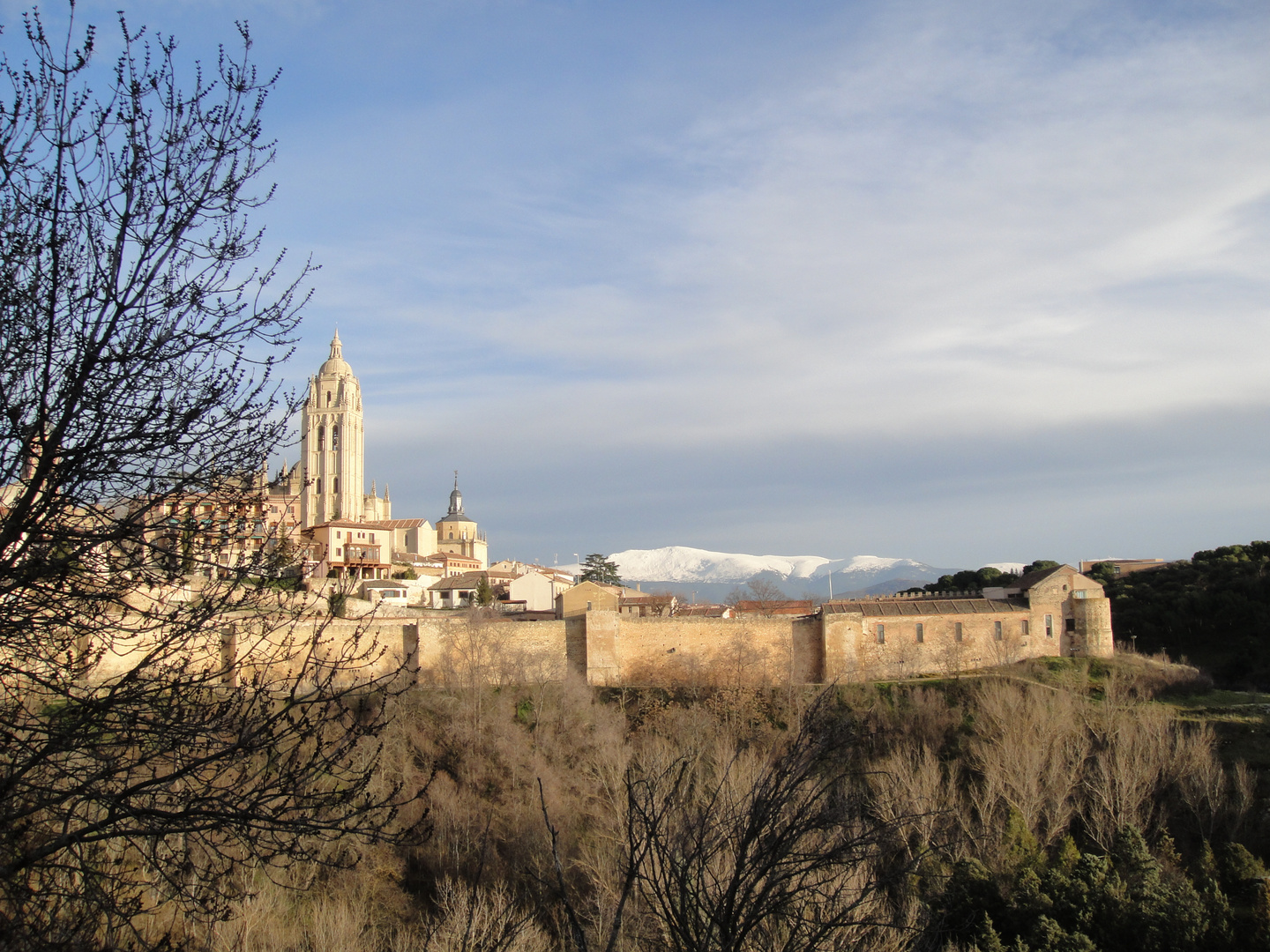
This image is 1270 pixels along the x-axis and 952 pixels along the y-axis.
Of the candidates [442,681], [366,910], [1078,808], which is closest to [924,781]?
[1078,808]

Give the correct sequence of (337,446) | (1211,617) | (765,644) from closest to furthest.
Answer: (765,644)
(1211,617)
(337,446)

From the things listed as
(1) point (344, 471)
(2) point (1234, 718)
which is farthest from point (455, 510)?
(2) point (1234, 718)

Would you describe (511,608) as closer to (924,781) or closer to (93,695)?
(924,781)

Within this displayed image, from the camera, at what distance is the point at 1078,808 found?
21875 millimetres

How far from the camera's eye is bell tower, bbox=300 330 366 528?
74812 mm

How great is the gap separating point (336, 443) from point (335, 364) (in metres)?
6.71

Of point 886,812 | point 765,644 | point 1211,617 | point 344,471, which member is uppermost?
point 344,471

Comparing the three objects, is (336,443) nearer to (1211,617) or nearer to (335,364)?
(335,364)

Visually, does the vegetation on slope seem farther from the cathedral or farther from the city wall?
the cathedral

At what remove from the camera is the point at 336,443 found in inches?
3044

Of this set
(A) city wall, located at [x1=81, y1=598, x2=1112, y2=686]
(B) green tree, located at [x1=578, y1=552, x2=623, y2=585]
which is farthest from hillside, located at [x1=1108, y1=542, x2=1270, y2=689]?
(B) green tree, located at [x1=578, y1=552, x2=623, y2=585]

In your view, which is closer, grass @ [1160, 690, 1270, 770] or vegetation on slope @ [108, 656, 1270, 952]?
vegetation on slope @ [108, 656, 1270, 952]

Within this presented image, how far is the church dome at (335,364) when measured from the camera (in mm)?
79062

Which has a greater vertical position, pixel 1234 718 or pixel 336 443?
pixel 336 443
